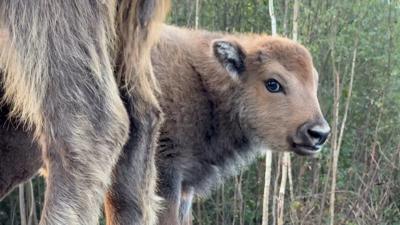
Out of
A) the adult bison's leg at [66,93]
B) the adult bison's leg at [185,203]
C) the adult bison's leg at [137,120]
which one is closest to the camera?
the adult bison's leg at [66,93]

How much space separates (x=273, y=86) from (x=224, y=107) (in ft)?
1.30

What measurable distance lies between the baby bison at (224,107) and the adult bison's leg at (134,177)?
9.40 ft

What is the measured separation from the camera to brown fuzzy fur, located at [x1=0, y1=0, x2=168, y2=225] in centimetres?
269

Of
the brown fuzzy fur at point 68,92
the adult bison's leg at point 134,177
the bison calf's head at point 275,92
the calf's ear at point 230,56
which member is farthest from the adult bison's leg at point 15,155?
the calf's ear at point 230,56

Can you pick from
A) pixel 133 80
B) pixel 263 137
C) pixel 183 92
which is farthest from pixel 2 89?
pixel 263 137

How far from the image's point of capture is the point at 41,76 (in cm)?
272

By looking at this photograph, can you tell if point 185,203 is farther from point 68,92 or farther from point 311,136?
point 68,92

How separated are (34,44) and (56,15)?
10 centimetres

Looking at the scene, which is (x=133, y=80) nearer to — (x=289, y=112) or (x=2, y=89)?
(x=2, y=89)

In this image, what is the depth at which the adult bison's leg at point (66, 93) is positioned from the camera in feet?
8.82

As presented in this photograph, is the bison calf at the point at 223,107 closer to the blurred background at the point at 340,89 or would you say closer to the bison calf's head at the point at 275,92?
the bison calf's head at the point at 275,92

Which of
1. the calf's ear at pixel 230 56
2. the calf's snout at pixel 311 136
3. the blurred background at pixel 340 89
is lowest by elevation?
the blurred background at pixel 340 89

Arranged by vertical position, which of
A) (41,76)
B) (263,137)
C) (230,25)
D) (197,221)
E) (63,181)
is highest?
(41,76)

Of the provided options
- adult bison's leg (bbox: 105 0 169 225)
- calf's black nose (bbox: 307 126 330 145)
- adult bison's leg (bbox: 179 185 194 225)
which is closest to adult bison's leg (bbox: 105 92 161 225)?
adult bison's leg (bbox: 105 0 169 225)
